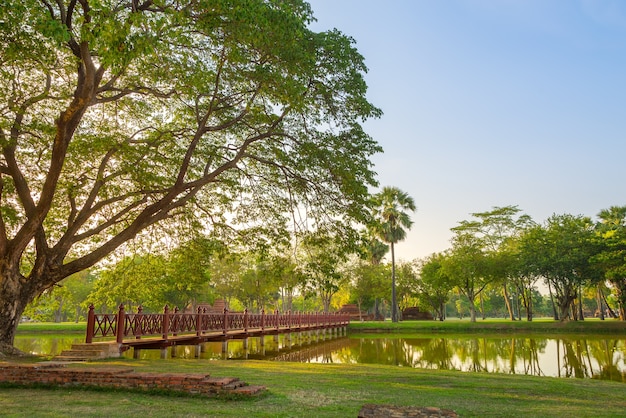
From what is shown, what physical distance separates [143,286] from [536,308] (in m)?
127

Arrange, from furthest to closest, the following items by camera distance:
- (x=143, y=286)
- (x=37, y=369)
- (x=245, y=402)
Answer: (x=143, y=286) → (x=37, y=369) → (x=245, y=402)

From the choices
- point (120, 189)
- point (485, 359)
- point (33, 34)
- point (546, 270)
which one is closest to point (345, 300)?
point (546, 270)

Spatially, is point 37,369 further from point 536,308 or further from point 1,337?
point 536,308

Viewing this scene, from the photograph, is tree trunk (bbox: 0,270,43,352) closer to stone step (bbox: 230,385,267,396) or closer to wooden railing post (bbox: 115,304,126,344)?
wooden railing post (bbox: 115,304,126,344)

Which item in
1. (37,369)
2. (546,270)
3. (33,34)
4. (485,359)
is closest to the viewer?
(37,369)

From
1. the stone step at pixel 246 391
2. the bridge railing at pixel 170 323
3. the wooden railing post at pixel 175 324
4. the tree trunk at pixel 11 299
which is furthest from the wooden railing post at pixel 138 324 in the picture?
the stone step at pixel 246 391

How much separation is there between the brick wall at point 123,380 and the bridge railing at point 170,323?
299 inches

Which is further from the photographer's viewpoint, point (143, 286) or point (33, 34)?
point (143, 286)

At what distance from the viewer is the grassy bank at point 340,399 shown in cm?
653

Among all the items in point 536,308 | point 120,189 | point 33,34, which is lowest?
point 536,308

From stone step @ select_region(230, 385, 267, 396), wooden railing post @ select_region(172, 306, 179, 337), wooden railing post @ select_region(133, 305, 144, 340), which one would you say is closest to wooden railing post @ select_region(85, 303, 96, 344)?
wooden railing post @ select_region(133, 305, 144, 340)

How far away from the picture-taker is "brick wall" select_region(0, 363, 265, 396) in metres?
7.63

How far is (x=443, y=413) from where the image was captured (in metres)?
5.59

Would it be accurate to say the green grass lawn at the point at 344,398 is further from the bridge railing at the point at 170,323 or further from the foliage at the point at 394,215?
the foliage at the point at 394,215
